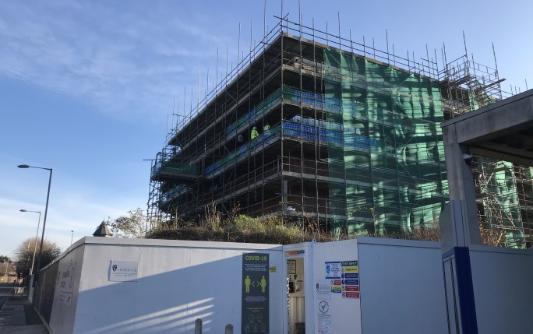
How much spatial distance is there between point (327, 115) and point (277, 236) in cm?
1179

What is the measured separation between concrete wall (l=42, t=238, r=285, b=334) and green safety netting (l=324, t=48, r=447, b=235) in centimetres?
1314

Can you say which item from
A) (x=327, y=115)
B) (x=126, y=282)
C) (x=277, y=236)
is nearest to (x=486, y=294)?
(x=126, y=282)

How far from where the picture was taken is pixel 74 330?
34.1 feet

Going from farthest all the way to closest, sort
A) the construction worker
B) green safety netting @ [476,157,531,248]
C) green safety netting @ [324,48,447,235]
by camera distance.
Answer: the construction worker, green safety netting @ [324,48,447,235], green safety netting @ [476,157,531,248]

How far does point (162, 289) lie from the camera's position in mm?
11617

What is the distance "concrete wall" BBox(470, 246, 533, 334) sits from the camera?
9.07 meters

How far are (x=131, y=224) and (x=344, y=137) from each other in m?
13.8

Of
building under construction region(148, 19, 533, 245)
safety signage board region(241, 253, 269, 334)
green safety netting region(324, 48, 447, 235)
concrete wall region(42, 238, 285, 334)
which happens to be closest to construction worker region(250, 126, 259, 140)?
building under construction region(148, 19, 533, 245)

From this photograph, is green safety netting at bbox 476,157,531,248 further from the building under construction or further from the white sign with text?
the white sign with text

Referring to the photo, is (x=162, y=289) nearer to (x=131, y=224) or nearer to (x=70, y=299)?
(x=70, y=299)

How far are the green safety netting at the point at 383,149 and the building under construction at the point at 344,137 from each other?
0.20ft

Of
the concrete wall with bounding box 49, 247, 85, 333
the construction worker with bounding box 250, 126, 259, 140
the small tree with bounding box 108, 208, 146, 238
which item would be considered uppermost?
the construction worker with bounding box 250, 126, 259, 140

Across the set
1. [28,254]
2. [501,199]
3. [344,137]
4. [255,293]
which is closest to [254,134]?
[344,137]

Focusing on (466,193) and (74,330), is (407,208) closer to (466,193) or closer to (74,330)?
(466,193)
